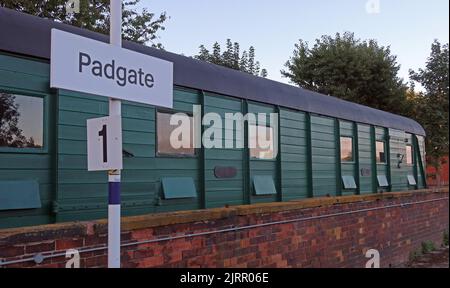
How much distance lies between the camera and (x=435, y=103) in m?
19.8

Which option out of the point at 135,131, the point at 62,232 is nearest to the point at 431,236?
the point at 135,131

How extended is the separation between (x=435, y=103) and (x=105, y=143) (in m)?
18.5

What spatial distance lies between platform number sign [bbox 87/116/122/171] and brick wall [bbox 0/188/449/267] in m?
1.35

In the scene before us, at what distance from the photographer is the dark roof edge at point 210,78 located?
503 centimetres

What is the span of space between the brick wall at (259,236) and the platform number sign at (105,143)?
4.44ft

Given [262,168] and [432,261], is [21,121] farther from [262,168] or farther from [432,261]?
[432,261]

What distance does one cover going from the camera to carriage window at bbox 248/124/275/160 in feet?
27.1

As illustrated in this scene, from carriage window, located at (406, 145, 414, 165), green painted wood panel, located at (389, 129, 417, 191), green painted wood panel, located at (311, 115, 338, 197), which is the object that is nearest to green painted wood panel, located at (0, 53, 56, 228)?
green painted wood panel, located at (311, 115, 338, 197)

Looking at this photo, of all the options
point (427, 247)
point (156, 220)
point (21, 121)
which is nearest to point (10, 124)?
point (21, 121)
